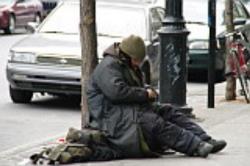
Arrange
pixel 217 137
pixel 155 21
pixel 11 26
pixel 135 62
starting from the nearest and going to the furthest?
pixel 135 62 → pixel 217 137 → pixel 155 21 → pixel 11 26

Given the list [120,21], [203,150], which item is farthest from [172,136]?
[120,21]

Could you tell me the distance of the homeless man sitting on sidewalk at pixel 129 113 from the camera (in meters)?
7.35

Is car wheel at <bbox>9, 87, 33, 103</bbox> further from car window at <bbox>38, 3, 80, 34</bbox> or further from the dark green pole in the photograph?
the dark green pole

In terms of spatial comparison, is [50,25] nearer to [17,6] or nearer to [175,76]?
[175,76]

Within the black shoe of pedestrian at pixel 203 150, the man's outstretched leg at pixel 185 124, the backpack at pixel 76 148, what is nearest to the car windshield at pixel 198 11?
the man's outstretched leg at pixel 185 124

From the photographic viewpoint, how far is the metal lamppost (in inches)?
378

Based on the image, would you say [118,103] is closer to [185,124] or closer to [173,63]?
[185,124]

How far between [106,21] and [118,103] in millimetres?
6095

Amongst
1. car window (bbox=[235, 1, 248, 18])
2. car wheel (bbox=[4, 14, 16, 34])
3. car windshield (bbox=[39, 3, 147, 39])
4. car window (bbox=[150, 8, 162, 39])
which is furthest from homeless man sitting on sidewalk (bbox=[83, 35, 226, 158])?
car wheel (bbox=[4, 14, 16, 34])

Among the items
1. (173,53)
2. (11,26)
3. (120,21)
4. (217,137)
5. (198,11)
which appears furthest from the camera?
(11,26)

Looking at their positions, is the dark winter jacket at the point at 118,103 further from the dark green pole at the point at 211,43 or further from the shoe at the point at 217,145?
the dark green pole at the point at 211,43

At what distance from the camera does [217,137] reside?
881 centimetres

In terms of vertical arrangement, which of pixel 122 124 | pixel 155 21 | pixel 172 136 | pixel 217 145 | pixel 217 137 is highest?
pixel 155 21

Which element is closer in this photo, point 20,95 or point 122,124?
point 122,124
